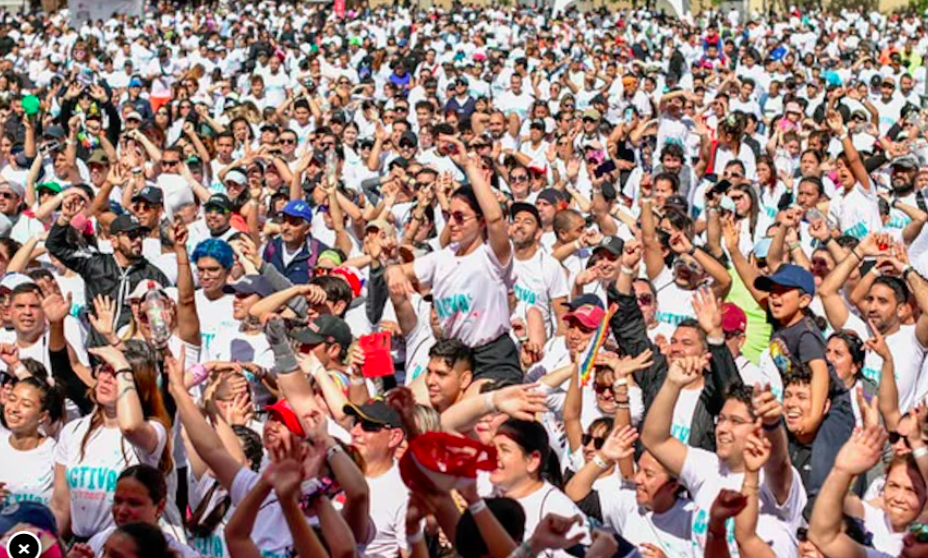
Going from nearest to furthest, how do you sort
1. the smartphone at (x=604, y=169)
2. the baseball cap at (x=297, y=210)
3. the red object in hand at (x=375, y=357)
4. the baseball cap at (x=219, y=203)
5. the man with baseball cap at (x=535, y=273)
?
the red object in hand at (x=375, y=357)
the man with baseball cap at (x=535, y=273)
the baseball cap at (x=297, y=210)
the baseball cap at (x=219, y=203)
the smartphone at (x=604, y=169)

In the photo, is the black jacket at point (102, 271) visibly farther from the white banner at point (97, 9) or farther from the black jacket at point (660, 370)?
the white banner at point (97, 9)

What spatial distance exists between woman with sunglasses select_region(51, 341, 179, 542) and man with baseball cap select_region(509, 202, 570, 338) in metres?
2.83

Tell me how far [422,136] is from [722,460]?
973cm

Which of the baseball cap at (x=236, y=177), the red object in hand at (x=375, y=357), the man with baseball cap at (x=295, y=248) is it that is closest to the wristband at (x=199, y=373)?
the red object in hand at (x=375, y=357)

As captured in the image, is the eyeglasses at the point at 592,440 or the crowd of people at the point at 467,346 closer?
the crowd of people at the point at 467,346

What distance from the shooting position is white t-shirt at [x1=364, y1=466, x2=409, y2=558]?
221 inches

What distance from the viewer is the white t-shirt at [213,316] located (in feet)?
26.3

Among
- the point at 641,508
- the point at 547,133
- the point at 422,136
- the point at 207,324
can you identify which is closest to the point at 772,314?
the point at 641,508

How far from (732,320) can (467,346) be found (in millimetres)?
1391

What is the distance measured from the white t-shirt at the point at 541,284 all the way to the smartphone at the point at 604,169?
3647mm

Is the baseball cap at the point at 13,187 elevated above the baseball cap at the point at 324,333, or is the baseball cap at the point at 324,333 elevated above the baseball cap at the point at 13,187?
the baseball cap at the point at 324,333

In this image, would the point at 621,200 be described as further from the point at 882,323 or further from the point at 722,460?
the point at 722,460

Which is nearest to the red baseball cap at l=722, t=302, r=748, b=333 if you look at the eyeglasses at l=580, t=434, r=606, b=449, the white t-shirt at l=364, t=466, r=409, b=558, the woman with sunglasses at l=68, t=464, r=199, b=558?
the eyeglasses at l=580, t=434, r=606, b=449

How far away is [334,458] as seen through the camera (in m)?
4.89
